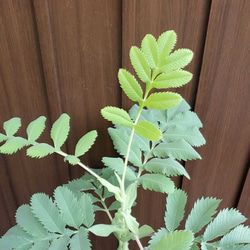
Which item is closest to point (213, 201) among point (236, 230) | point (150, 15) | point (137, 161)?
point (236, 230)

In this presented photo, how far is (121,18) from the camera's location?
1.84 ft

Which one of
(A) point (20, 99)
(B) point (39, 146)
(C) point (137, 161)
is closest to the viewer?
(B) point (39, 146)

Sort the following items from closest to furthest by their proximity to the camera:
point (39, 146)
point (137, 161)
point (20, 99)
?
point (39, 146) → point (137, 161) → point (20, 99)

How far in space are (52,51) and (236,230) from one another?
526mm

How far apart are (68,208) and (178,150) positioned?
0.25m

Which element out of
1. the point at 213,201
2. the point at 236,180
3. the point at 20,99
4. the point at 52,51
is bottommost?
the point at 236,180

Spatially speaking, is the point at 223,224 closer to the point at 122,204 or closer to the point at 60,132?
the point at 122,204

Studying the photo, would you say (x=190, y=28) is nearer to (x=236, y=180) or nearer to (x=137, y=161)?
(x=137, y=161)

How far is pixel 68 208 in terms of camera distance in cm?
53

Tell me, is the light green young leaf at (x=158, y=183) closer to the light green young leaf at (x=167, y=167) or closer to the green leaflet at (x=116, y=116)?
the light green young leaf at (x=167, y=167)

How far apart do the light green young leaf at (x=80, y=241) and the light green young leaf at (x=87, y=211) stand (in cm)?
2

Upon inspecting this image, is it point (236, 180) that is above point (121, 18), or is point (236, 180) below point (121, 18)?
below

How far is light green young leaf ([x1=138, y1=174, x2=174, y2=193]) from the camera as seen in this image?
1.70 ft

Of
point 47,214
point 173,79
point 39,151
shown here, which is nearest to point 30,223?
point 47,214
